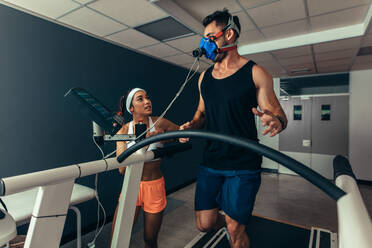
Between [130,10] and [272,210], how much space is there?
130 inches

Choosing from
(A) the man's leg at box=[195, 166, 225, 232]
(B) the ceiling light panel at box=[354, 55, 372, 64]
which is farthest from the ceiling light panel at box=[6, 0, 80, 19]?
(B) the ceiling light panel at box=[354, 55, 372, 64]

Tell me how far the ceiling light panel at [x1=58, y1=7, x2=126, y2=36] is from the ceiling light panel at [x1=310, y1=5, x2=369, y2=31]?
2.49 m

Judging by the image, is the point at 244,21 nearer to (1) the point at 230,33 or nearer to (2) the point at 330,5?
(2) the point at 330,5

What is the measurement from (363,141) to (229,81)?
508cm

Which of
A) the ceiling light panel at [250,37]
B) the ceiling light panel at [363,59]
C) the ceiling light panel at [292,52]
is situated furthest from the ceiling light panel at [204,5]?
the ceiling light panel at [363,59]

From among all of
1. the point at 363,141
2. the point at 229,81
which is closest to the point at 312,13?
the point at 229,81

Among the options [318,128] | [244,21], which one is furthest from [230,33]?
[318,128]

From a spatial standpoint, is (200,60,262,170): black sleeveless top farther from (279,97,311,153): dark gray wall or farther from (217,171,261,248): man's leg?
(279,97,311,153): dark gray wall

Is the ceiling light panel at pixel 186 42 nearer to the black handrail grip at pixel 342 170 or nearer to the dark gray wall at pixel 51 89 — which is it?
the dark gray wall at pixel 51 89

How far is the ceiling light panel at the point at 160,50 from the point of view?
347 cm

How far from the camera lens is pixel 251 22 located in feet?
9.14

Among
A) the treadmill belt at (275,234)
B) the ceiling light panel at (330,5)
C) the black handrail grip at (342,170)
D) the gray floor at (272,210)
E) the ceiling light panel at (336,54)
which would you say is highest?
the ceiling light panel at (330,5)

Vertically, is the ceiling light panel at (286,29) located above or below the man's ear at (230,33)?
above

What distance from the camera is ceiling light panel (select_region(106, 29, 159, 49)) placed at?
294 cm
